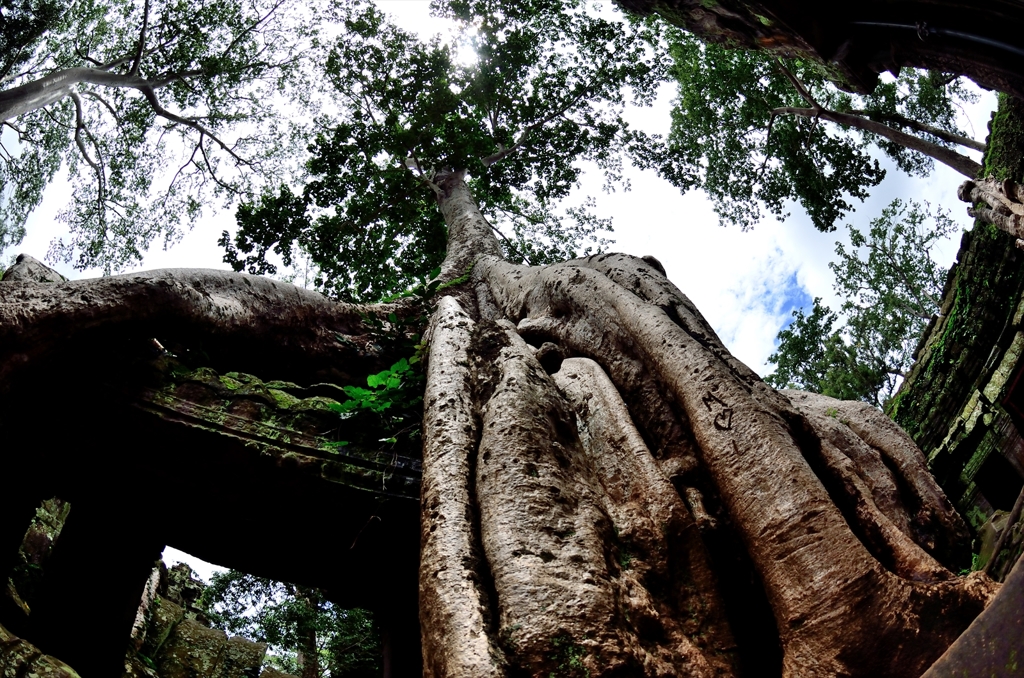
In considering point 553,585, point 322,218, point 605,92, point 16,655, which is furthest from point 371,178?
point 553,585

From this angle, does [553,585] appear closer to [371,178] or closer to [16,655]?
[16,655]

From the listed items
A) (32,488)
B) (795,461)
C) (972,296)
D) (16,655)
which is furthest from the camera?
(972,296)

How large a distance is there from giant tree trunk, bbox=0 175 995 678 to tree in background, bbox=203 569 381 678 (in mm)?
3726

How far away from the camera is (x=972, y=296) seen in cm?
626

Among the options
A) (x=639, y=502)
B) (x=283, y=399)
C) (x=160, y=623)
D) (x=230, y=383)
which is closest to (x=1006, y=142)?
(x=639, y=502)

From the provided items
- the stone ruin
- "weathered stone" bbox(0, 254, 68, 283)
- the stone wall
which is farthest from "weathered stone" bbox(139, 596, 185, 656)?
the stone wall

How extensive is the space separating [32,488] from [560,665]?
326 cm

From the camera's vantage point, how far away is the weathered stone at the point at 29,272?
344 cm

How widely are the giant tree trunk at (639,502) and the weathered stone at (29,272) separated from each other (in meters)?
0.32

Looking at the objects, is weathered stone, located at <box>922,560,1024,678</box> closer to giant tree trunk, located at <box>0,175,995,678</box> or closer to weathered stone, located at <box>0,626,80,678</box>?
giant tree trunk, located at <box>0,175,995,678</box>

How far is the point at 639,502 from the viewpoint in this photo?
258 centimetres

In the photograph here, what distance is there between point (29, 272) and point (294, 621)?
16.1 ft

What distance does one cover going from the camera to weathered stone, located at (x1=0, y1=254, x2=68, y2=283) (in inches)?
135

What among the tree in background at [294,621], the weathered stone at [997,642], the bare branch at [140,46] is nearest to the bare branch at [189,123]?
the bare branch at [140,46]
